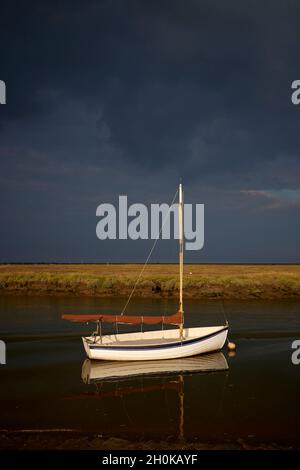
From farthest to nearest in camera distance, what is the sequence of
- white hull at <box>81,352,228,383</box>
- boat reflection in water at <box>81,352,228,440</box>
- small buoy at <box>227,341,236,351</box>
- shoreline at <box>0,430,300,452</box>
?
small buoy at <box>227,341,236,351</box>, white hull at <box>81,352,228,383</box>, boat reflection in water at <box>81,352,228,440</box>, shoreline at <box>0,430,300,452</box>

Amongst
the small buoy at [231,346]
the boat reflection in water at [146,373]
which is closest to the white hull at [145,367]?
the boat reflection in water at [146,373]

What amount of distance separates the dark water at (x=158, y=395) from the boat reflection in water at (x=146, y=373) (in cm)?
10

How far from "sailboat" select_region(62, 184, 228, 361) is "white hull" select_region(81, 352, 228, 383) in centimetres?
35

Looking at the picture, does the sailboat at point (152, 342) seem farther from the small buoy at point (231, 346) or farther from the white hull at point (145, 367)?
the small buoy at point (231, 346)

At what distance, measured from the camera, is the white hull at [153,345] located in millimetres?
24438

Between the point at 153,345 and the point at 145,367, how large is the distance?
4.55ft

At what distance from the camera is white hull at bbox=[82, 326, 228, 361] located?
24.4 meters

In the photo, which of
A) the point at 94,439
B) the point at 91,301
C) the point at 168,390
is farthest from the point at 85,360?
the point at 91,301

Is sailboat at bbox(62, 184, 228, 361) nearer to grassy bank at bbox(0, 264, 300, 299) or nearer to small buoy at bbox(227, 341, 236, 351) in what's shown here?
small buoy at bbox(227, 341, 236, 351)

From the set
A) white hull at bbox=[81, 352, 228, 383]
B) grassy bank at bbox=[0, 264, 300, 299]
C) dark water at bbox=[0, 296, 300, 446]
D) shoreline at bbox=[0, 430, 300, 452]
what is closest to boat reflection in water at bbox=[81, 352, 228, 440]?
white hull at bbox=[81, 352, 228, 383]

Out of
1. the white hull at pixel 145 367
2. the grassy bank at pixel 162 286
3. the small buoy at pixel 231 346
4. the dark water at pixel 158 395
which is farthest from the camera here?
the grassy bank at pixel 162 286

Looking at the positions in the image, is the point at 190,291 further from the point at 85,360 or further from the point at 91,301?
the point at 85,360

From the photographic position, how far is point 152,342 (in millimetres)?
26562
